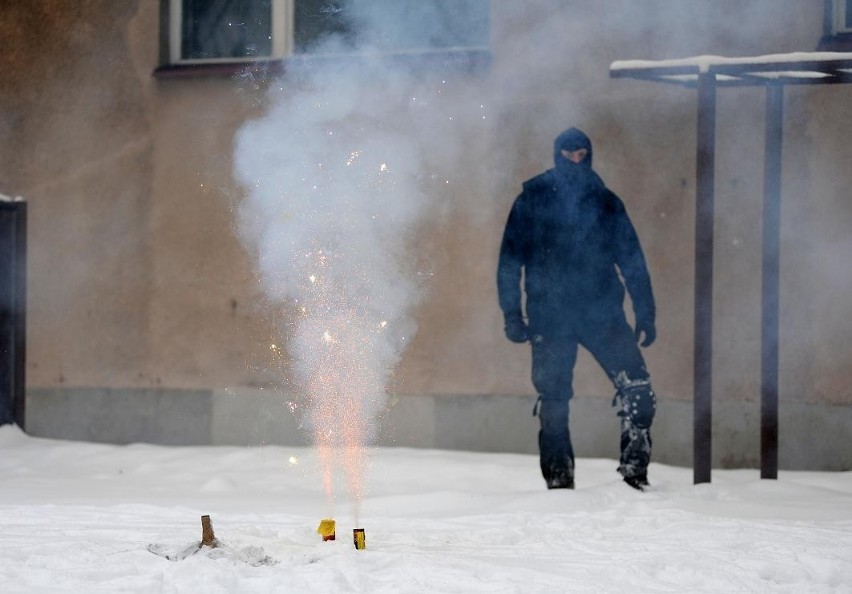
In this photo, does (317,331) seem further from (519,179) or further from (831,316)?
(831,316)

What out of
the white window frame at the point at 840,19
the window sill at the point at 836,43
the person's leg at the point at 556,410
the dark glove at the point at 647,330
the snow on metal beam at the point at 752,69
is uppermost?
the white window frame at the point at 840,19

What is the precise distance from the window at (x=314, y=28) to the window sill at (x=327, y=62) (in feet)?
0.23

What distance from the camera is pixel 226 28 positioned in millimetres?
9125

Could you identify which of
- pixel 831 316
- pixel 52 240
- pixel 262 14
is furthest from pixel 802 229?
pixel 52 240

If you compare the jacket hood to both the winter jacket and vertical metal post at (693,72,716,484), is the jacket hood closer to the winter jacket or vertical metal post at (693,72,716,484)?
the winter jacket

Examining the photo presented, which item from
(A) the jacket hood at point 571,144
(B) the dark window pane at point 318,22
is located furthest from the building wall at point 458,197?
(A) the jacket hood at point 571,144

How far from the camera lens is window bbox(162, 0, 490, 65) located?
27.8 feet

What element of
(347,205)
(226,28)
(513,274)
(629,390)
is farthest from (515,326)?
(226,28)

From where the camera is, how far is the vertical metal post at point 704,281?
23.1ft

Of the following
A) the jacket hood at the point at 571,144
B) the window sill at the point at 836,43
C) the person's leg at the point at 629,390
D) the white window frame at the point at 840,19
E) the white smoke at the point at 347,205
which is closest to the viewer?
the person's leg at the point at 629,390

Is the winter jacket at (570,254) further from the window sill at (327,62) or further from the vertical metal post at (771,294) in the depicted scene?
the window sill at (327,62)

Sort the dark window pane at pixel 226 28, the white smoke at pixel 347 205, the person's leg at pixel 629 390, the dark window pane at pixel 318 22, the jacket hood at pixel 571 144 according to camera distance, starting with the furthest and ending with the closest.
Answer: the dark window pane at pixel 226 28 < the dark window pane at pixel 318 22 < the white smoke at pixel 347 205 < the jacket hood at pixel 571 144 < the person's leg at pixel 629 390

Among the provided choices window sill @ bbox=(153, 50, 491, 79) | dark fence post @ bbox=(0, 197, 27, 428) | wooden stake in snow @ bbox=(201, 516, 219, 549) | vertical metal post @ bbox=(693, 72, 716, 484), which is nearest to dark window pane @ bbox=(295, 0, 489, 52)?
window sill @ bbox=(153, 50, 491, 79)

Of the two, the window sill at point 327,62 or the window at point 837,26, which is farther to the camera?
the window sill at point 327,62
